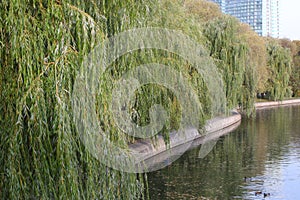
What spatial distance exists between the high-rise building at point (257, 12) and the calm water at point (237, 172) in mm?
41267

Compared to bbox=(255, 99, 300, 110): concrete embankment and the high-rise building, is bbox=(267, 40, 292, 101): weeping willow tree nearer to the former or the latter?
bbox=(255, 99, 300, 110): concrete embankment

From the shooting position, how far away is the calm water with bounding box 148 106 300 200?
9.49m

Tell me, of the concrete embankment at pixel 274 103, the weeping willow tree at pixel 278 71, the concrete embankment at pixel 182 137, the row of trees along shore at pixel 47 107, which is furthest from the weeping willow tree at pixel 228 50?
the row of trees along shore at pixel 47 107

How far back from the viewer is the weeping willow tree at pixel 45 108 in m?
3.40

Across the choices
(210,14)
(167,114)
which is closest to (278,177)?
(167,114)

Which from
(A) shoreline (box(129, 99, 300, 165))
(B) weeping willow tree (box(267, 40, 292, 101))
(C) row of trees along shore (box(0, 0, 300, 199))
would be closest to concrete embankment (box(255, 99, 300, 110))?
(B) weeping willow tree (box(267, 40, 292, 101))

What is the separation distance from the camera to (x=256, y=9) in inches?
2301

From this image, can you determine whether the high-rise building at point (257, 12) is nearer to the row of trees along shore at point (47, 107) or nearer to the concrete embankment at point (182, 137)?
the concrete embankment at point (182, 137)

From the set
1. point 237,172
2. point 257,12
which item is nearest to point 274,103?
point 237,172

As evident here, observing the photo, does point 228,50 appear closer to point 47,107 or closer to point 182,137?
point 182,137

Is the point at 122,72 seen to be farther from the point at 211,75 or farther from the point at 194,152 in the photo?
the point at 194,152

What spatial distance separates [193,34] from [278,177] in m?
3.77

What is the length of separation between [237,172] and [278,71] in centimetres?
2276

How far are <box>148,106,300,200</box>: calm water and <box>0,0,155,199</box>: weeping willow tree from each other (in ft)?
18.8
